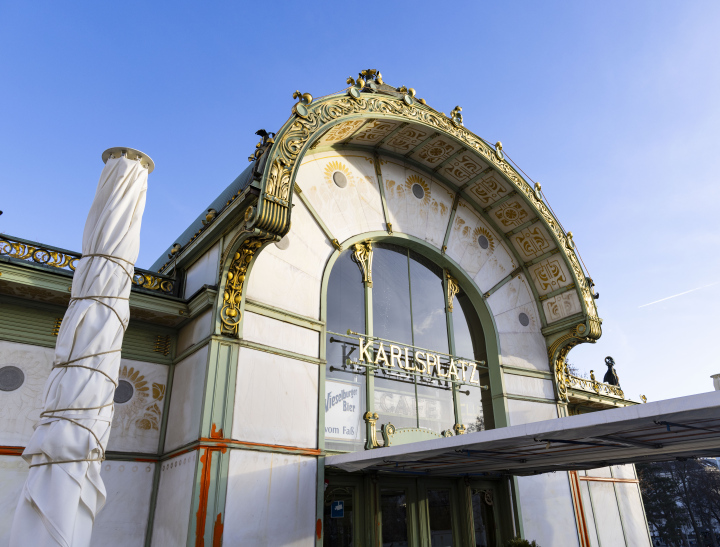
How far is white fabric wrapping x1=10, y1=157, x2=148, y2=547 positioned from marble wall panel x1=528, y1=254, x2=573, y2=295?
37.0 feet

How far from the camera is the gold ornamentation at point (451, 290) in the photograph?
1353 centimetres

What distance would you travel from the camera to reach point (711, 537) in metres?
48.8

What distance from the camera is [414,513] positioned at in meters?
11.0

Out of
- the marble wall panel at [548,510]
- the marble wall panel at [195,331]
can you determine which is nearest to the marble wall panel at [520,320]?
the marble wall panel at [548,510]

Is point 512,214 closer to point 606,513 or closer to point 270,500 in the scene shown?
point 606,513

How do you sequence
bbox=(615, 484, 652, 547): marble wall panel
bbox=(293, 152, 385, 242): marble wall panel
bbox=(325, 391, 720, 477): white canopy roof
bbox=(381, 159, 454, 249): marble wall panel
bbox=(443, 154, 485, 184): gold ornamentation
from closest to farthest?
bbox=(325, 391, 720, 477): white canopy roof < bbox=(293, 152, 385, 242): marble wall panel < bbox=(381, 159, 454, 249): marble wall panel < bbox=(443, 154, 485, 184): gold ornamentation < bbox=(615, 484, 652, 547): marble wall panel

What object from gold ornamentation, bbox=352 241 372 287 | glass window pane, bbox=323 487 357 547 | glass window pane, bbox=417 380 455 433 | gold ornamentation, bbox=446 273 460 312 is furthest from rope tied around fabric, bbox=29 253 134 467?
gold ornamentation, bbox=446 273 460 312

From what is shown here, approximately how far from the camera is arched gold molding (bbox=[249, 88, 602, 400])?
920 centimetres

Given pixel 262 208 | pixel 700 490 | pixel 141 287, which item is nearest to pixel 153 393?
pixel 141 287

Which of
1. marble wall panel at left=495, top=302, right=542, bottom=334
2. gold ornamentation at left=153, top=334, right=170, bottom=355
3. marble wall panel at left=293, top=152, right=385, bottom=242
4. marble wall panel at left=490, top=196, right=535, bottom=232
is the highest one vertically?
marble wall panel at left=490, top=196, right=535, bottom=232

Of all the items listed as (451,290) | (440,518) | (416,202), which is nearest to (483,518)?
(440,518)

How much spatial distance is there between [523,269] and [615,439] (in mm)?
8208

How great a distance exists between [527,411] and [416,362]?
141 inches

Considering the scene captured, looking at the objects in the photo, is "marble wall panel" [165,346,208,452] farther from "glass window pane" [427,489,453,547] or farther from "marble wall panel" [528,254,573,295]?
"marble wall panel" [528,254,573,295]
